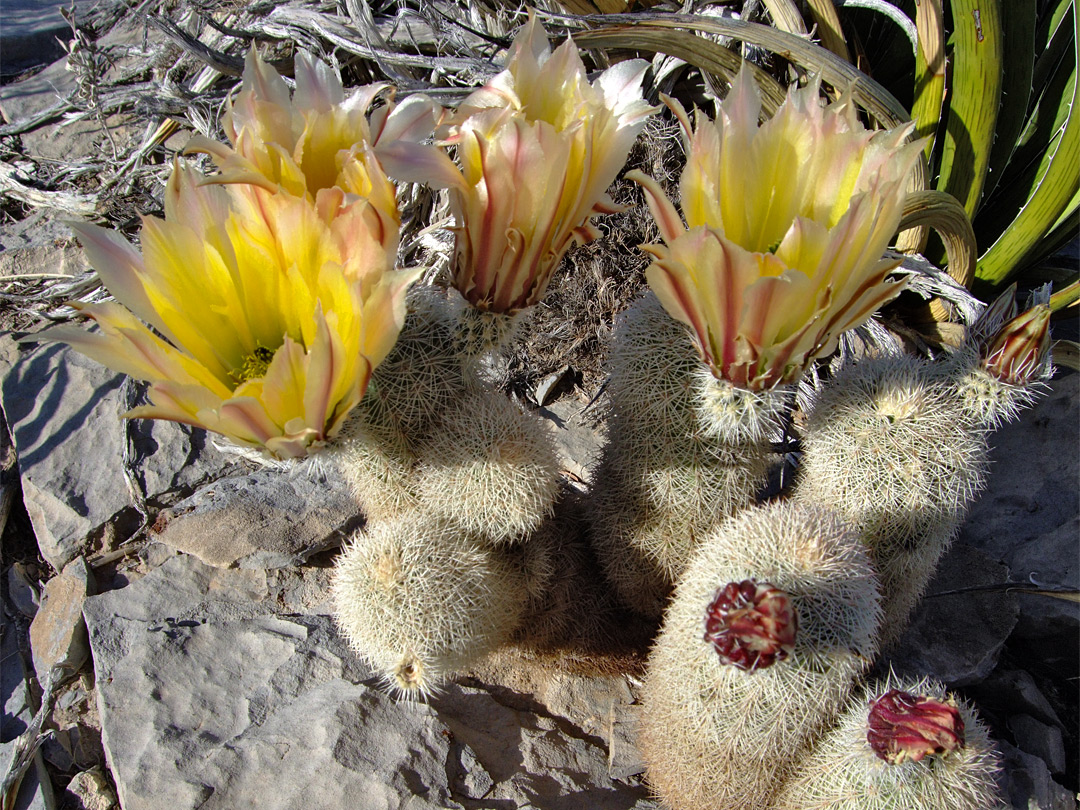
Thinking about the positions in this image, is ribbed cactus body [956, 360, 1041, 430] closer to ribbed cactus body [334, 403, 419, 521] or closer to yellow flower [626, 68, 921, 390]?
yellow flower [626, 68, 921, 390]

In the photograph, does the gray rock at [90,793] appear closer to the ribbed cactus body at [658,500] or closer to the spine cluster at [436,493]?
the spine cluster at [436,493]

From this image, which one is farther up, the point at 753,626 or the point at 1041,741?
the point at 753,626

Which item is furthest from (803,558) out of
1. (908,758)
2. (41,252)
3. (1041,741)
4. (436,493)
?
(41,252)

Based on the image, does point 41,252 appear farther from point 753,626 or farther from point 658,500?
point 753,626

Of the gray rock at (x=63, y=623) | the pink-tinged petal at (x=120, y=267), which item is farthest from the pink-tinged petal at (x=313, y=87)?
the gray rock at (x=63, y=623)

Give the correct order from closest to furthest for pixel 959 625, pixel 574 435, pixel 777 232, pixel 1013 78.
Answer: pixel 777 232 → pixel 959 625 → pixel 1013 78 → pixel 574 435
